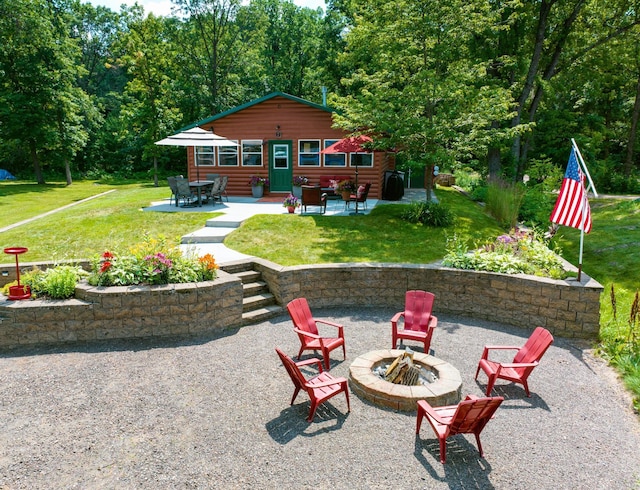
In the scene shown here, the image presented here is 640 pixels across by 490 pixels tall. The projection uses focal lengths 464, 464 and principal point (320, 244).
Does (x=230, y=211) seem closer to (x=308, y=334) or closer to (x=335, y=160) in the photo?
(x=335, y=160)

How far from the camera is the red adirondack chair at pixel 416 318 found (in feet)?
23.2

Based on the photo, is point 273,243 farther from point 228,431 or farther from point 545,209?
point 545,209

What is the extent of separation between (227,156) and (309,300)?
1248 centimetres

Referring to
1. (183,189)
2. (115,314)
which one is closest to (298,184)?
(183,189)

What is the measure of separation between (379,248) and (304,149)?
8.87 metres

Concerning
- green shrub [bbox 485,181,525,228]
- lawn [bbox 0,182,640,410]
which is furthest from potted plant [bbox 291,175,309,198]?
green shrub [bbox 485,181,525,228]

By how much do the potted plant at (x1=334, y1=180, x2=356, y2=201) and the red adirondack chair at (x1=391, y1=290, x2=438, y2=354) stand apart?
833 cm

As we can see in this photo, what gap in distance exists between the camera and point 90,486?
13.8 ft

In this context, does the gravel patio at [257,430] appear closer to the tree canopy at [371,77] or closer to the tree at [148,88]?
the tree canopy at [371,77]

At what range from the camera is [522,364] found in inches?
232

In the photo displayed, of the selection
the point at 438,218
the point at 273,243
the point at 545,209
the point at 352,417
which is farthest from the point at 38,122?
the point at 352,417

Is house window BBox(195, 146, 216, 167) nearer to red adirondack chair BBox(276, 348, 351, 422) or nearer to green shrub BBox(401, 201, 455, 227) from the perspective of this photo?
green shrub BBox(401, 201, 455, 227)

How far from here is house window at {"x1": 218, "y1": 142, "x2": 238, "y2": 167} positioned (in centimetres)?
1952

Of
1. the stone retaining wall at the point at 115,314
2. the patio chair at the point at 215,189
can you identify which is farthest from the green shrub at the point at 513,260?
the patio chair at the point at 215,189
